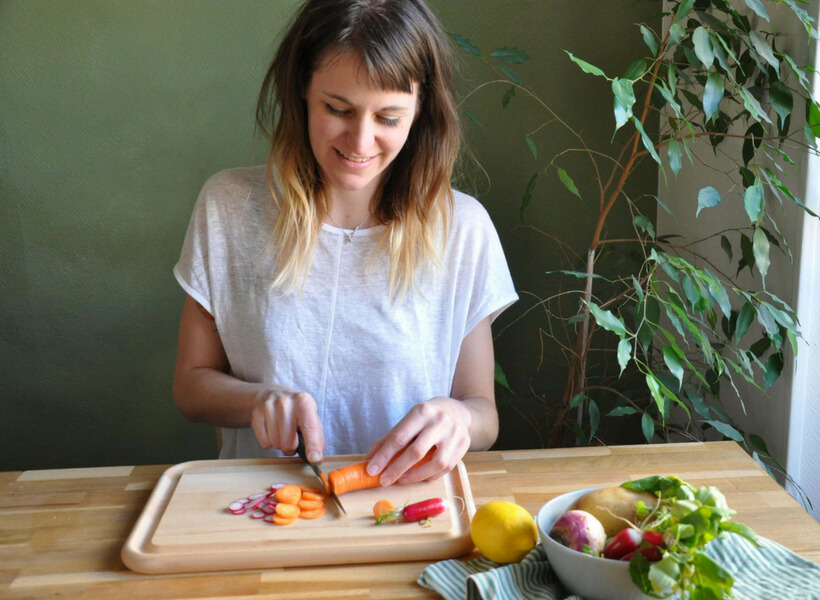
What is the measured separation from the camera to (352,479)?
1203 millimetres

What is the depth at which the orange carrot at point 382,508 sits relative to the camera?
3.73 feet

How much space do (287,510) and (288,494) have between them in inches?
1.6

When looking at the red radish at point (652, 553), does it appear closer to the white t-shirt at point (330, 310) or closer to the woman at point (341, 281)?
the woman at point (341, 281)

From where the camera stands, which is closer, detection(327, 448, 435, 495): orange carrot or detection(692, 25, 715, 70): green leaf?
detection(327, 448, 435, 495): orange carrot

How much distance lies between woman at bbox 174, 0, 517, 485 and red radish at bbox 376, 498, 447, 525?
1.27ft

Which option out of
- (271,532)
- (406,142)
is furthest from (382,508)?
(406,142)

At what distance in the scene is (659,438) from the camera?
2301mm

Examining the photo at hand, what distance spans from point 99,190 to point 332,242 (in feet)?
3.27

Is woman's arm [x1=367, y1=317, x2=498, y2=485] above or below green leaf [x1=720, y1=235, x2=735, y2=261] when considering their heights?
below

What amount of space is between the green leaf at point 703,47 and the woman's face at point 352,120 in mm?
549

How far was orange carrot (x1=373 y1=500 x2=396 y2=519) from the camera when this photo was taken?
3.73ft

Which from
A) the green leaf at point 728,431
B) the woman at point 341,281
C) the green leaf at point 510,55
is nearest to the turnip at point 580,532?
the woman at point 341,281

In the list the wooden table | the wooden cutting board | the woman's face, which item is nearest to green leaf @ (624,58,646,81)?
the woman's face

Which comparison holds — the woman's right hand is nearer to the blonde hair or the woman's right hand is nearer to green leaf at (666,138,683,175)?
the blonde hair
